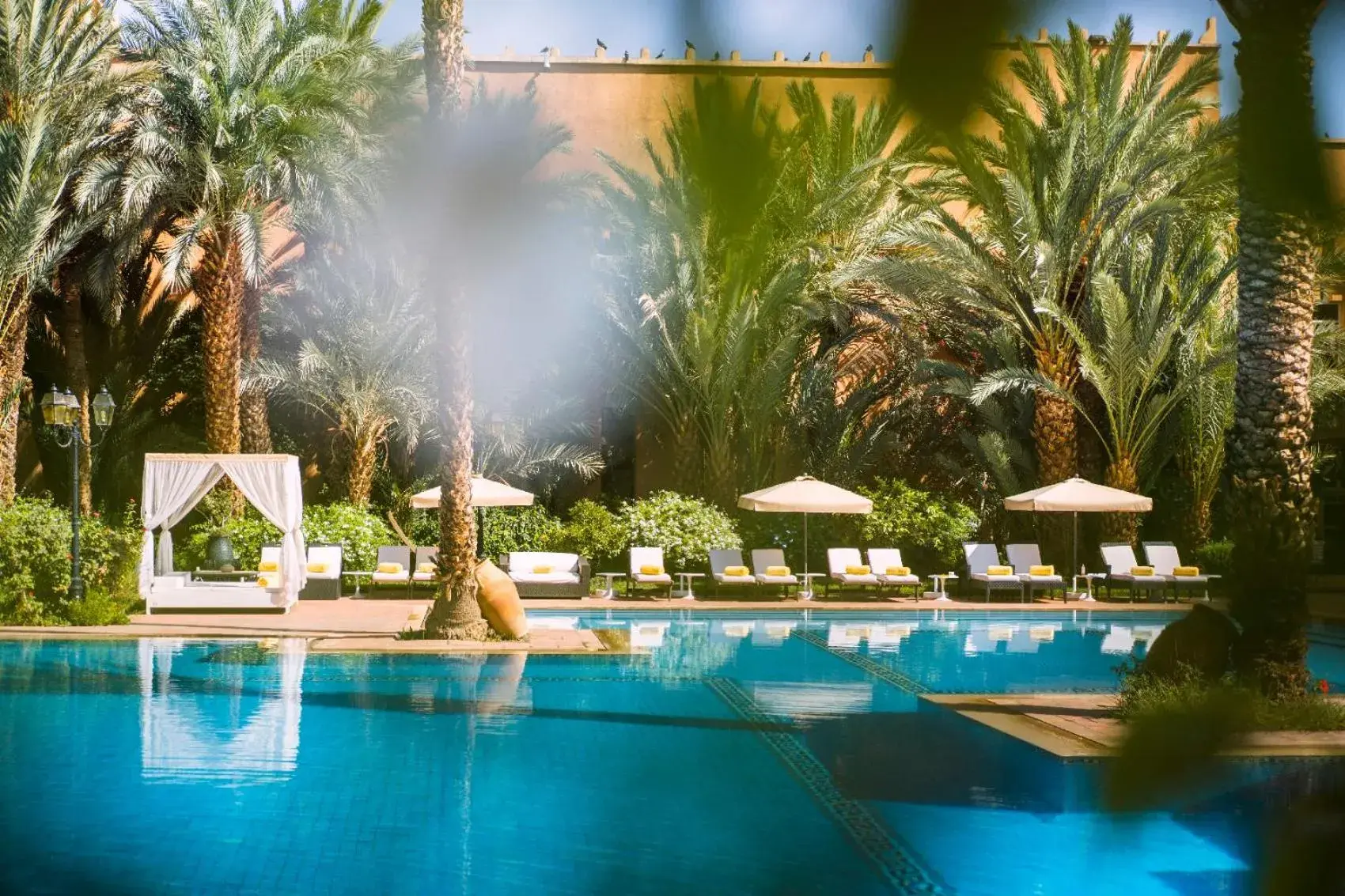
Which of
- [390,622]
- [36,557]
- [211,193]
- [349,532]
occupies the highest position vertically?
[211,193]

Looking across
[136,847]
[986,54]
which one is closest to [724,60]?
[986,54]

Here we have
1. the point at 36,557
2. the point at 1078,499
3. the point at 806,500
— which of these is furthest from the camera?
the point at 806,500

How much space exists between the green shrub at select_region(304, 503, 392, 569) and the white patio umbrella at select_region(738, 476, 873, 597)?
6.04m

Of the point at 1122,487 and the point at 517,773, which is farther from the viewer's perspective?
the point at 1122,487

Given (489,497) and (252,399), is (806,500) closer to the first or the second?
(489,497)

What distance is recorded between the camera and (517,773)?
9.12 meters

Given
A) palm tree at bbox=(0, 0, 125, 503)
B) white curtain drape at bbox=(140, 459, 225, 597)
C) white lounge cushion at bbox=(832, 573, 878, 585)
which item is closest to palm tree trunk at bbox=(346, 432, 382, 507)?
white curtain drape at bbox=(140, 459, 225, 597)

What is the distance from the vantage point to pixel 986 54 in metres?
0.81

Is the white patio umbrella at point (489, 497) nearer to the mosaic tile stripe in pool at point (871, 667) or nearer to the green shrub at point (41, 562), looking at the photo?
the green shrub at point (41, 562)

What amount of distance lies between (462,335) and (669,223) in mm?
14195

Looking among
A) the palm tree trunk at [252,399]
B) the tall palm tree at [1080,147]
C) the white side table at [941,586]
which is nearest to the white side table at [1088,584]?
the white side table at [941,586]

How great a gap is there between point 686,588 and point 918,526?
4.07 meters

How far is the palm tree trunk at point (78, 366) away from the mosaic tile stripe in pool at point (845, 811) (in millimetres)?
15889

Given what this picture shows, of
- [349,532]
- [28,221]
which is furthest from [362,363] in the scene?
[28,221]
